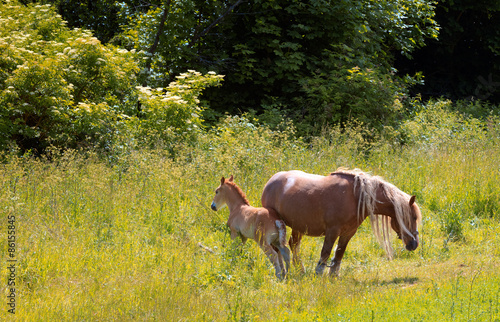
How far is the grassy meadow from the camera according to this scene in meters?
5.73

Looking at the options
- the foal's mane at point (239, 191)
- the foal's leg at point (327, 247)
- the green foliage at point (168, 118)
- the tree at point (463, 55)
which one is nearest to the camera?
the foal's leg at point (327, 247)

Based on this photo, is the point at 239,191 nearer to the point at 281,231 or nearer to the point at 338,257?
the point at 281,231

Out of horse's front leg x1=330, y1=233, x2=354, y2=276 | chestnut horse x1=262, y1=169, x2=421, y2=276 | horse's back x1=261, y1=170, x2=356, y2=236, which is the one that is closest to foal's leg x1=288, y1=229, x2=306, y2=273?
chestnut horse x1=262, y1=169, x2=421, y2=276

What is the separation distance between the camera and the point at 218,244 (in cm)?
776

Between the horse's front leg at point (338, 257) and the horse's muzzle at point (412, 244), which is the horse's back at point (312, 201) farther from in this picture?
the horse's muzzle at point (412, 244)

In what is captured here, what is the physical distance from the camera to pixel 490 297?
5.76m

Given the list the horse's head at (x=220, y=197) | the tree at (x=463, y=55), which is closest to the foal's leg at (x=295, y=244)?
the horse's head at (x=220, y=197)

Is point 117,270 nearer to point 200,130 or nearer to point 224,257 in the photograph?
point 224,257

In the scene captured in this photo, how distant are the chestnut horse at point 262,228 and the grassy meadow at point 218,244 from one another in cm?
22

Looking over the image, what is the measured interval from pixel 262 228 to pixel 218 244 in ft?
3.83

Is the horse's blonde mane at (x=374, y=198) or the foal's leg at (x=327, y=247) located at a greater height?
the horse's blonde mane at (x=374, y=198)

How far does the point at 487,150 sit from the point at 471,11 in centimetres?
1451

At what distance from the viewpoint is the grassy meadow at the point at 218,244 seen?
5.73 metres

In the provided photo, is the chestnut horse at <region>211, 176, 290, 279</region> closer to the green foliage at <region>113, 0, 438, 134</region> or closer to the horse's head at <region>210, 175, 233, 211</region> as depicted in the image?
the horse's head at <region>210, 175, 233, 211</region>
